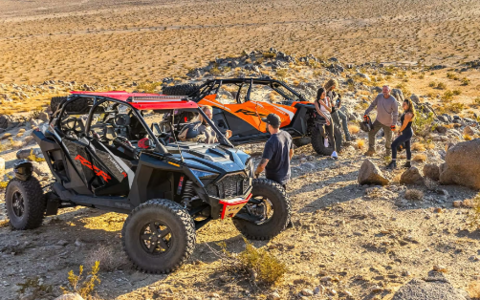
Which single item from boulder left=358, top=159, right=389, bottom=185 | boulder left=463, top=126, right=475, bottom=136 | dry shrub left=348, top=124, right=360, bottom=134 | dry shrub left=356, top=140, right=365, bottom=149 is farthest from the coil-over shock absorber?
boulder left=463, top=126, right=475, bottom=136

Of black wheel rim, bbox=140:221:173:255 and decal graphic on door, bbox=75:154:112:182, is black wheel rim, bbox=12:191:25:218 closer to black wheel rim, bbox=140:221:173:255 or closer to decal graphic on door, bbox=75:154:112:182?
decal graphic on door, bbox=75:154:112:182

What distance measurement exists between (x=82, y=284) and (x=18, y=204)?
2.65m

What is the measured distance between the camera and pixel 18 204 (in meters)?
7.31

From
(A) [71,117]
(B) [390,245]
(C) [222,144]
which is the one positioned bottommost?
(B) [390,245]

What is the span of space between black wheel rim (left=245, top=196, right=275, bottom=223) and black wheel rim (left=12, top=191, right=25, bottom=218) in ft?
11.2

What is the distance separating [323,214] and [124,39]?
1755 inches

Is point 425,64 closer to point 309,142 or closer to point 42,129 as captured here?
point 309,142

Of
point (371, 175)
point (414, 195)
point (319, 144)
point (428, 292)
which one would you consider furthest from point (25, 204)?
point (319, 144)

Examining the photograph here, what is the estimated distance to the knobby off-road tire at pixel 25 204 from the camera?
7.02m

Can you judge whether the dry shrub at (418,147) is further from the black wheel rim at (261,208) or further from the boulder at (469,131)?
the black wheel rim at (261,208)

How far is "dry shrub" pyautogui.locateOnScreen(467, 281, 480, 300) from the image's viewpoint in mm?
4991

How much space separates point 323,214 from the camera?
307 inches

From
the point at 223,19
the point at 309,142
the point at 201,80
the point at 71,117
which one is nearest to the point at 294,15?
the point at 223,19

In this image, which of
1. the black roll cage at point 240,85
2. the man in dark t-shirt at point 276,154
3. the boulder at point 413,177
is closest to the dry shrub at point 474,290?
the man in dark t-shirt at point 276,154
